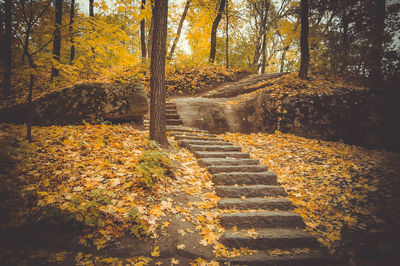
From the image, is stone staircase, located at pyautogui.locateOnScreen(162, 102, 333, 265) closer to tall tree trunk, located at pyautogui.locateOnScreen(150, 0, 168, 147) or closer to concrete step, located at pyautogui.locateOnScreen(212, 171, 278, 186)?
concrete step, located at pyautogui.locateOnScreen(212, 171, 278, 186)

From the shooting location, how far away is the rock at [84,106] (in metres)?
5.66

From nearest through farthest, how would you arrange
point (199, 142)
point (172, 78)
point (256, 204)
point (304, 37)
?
point (256, 204) → point (199, 142) → point (304, 37) → point (172, 78)

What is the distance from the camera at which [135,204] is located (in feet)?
9.79

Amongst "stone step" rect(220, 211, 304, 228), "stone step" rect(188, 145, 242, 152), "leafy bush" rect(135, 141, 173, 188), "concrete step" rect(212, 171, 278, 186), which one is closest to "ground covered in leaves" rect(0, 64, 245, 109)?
"stone step" rect(188, 145, 242, 152)

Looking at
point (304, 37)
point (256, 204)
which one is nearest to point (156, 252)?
point (256, 204)

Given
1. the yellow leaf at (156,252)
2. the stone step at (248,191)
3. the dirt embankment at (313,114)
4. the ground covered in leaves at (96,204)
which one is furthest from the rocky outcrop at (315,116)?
the yellow leaf at (156,252)

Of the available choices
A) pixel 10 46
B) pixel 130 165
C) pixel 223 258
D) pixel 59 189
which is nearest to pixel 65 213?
pixel 59 189

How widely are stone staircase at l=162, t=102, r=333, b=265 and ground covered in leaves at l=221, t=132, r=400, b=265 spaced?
0.33m

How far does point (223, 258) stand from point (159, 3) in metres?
5.71

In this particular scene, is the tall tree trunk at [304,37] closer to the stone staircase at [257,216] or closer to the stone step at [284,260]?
the stone staircase at [257,216]

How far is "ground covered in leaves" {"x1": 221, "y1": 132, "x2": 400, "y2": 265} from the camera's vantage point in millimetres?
2982

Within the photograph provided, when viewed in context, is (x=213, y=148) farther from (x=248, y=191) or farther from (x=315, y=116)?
(x=315, y=116)

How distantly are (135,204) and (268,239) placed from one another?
7.91 ft

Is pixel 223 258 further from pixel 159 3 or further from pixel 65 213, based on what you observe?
pixel 159 3
